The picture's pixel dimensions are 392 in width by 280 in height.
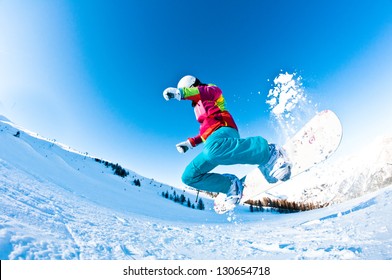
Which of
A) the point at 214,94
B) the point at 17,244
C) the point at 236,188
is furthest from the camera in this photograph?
Answer: the point at 236,188

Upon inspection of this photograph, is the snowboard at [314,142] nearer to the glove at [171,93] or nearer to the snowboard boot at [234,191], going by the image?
the snowboard boot at [234,191]

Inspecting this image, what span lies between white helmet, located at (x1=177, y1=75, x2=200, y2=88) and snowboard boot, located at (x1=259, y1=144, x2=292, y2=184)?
1.88 metres

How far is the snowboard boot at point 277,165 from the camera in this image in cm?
471

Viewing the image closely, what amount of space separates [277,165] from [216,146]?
1344mm

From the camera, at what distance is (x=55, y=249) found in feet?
8.95

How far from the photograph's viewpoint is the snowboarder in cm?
422

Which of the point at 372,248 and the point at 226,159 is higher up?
the point at 226,159

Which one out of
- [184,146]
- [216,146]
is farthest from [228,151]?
[184,146]

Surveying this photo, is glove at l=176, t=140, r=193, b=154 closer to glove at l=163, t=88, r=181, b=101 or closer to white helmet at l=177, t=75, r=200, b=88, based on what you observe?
white helmet at l=177, t=75, r=200, b=88

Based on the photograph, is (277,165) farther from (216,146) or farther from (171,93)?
(171,93)
